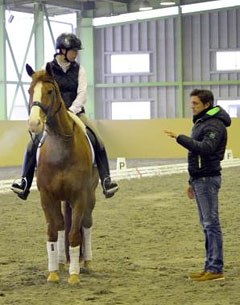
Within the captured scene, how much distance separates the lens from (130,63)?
30000 mm

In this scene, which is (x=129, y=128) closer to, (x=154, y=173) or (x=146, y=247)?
(x=154, y=173)

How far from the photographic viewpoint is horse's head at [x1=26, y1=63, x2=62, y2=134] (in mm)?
5067

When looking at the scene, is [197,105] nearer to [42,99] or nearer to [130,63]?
[42,99]

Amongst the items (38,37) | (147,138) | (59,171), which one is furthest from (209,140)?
(38,37)

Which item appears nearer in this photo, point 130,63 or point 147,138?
point 147,138

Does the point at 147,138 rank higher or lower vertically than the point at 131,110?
lower

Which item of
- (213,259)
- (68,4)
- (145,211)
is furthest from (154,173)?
(68,4)

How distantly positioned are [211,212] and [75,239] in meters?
1.18

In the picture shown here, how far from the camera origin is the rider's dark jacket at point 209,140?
17.9 feet

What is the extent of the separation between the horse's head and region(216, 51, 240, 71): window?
23.7m

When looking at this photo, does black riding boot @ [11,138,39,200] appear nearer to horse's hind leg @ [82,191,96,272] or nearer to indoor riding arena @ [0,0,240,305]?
indoor riding arena @ [0,0,240,305]

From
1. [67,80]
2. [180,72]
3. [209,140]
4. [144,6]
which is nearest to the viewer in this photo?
[209,140]

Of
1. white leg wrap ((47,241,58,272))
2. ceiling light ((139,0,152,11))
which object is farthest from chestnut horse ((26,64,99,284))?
ceiling light ((139,0,152,11))

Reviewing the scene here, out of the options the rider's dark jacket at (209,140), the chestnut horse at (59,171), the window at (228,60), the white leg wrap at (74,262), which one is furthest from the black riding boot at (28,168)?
the window at (228,60)
